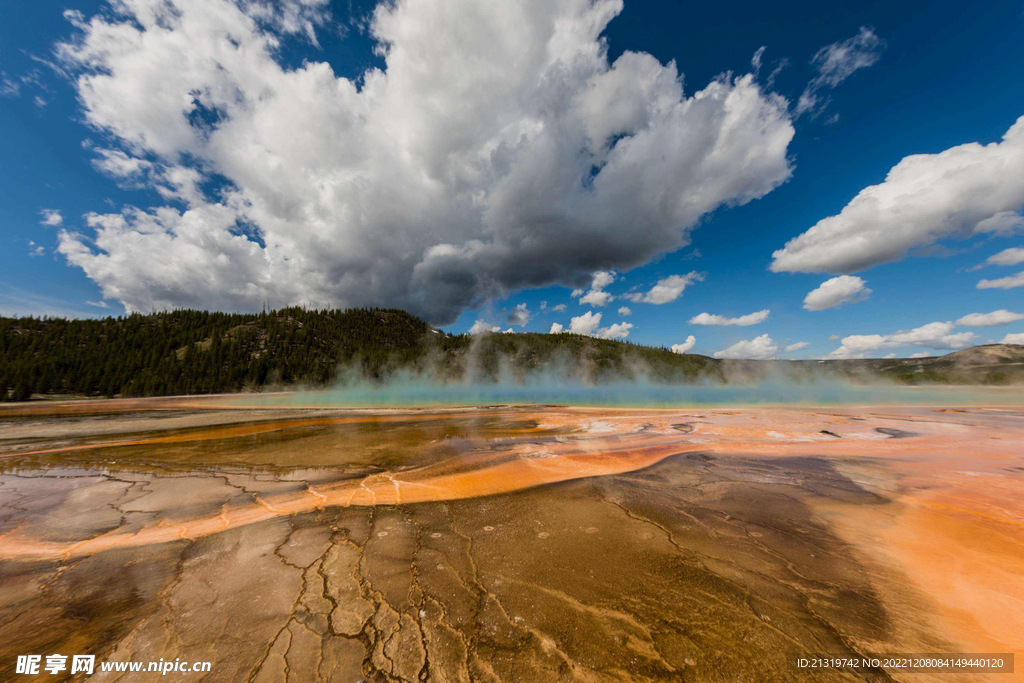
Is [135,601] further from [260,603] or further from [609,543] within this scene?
[609,543]

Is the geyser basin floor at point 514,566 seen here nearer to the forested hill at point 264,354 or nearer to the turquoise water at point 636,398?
the turquoise water at point 636,398

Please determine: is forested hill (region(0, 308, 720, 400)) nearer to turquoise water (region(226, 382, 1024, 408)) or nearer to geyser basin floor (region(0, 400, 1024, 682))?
turquoise water (region(226, 382, 1024, 408))

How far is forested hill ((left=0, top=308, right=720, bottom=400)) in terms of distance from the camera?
72125 millimetres

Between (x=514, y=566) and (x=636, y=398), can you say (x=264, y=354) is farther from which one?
(x=514, y=566)

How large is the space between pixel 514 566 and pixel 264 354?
4898 inches

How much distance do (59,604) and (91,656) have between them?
4.86 ft

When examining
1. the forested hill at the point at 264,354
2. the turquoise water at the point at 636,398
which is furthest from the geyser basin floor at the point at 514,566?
the forested hill at the point at 264,354

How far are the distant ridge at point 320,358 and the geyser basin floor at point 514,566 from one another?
9387 cm

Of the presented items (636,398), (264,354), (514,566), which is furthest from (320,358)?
(514,566)

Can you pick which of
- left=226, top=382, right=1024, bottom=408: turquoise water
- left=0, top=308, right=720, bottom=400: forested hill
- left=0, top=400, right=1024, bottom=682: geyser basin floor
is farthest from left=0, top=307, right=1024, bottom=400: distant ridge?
left=0, top=400, right=1024, bottom=682: geyser basin floor

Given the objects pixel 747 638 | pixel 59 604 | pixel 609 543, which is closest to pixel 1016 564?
pixel 747 638

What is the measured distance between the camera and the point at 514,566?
444 cm

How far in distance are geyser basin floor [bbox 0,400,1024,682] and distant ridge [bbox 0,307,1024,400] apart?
93.9 m

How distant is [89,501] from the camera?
268 inches
